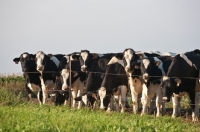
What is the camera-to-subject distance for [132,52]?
18.1 m

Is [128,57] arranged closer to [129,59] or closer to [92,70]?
[129,59]

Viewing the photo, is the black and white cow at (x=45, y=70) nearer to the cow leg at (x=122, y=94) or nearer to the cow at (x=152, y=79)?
the cow leg at (x=122, y=94)

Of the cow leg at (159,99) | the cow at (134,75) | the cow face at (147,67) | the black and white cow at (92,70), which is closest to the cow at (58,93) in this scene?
the black and white cow at (92,70)

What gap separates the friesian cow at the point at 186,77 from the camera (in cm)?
1586

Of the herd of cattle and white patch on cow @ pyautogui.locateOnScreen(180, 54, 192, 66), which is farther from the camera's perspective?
white patch on cow @ pyautogui.locateOnScreen(180, 54, 192, 66)

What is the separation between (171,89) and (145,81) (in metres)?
1.50

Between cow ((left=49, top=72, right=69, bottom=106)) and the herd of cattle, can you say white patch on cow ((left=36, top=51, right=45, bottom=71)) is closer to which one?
the herd of cattle

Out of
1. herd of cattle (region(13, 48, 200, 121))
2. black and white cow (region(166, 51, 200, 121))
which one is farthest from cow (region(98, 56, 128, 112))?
black and white cow (region(166, 51, 200, 121))

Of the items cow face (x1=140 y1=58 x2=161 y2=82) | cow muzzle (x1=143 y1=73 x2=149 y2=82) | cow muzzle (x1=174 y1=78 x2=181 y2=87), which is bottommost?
cow muzzle (x1=174 y1=78 x2=181 y2=87)

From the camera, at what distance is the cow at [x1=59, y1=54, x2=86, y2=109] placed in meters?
18.8

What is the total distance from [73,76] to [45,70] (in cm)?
199

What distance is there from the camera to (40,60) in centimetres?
2052

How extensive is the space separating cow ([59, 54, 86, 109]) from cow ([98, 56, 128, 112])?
1632mm

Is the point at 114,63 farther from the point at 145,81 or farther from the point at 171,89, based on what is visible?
the point at 171,89
